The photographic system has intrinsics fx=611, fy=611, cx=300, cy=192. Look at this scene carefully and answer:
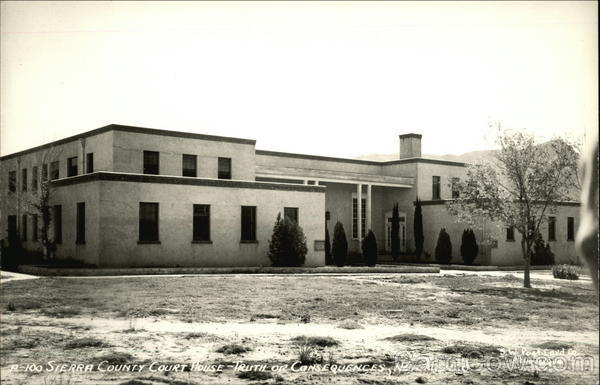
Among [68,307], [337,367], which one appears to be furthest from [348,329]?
[68,307]

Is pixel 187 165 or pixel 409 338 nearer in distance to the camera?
pixel 409 338

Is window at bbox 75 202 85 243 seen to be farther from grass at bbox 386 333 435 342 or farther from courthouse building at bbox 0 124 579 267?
grass at bbox 386 333 435 342

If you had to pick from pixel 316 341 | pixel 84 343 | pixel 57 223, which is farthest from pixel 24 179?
pixel 316 341

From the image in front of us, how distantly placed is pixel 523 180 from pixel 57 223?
20.6m

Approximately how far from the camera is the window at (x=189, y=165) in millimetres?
32500

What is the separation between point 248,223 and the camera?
96.9 feet

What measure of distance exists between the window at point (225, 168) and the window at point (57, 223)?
341 inches

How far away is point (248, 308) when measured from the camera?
1438cm

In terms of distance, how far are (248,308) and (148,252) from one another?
42.0 feet

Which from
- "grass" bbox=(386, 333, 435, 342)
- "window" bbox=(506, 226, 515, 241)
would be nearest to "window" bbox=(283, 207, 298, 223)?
"window" bbox=(506, 226, 515, 241)

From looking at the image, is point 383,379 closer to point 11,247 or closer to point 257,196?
point 257,196

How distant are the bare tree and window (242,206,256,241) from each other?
11.4 metres

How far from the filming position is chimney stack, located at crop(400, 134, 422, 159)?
44781 mm

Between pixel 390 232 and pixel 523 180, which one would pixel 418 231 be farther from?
pixel 523 180
